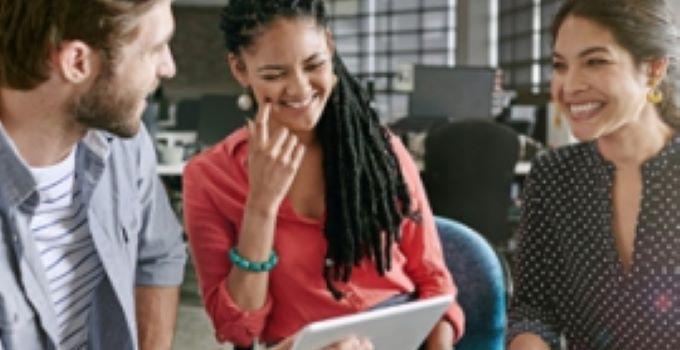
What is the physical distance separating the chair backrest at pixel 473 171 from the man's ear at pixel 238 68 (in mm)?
2101

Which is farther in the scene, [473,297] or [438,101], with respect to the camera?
[438,101]

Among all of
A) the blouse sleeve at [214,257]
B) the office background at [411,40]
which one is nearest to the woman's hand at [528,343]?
the blouse sleeve at [214,257]

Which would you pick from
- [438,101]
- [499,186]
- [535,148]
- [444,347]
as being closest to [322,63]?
[444,347]

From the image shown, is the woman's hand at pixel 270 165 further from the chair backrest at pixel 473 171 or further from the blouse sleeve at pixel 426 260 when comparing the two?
the chair backrest at pixel 473 171

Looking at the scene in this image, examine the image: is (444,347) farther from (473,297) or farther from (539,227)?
(539,227)

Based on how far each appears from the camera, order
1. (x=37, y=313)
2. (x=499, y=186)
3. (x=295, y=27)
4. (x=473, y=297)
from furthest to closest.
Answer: (x=499, y=186) < (x=473, y=297) < (x=295, y=27) < (x=37, y=313)

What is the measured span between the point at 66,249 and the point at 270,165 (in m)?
0.36

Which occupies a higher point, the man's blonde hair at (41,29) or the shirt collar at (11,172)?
the man's blonde hair at (41,29)

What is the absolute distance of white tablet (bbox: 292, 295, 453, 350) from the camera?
3.20 feet

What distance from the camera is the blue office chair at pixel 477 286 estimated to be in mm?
1549

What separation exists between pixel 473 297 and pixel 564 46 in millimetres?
565

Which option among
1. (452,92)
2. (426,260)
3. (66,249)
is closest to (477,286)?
(426,260)

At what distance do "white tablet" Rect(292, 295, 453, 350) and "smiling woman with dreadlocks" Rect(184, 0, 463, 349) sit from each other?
0.77 ft

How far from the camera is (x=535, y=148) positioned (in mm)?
4039
